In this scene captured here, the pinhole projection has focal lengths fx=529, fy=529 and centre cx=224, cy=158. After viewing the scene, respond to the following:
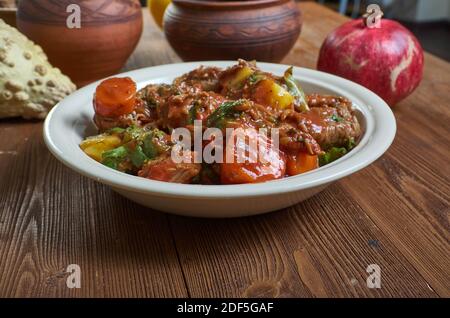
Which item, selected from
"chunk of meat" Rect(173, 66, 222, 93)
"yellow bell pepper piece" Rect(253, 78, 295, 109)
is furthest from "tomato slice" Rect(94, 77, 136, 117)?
"yellow bell pepper piece" Rect(253, 78, 295, 109)

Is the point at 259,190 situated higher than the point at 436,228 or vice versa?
the point at 259,190

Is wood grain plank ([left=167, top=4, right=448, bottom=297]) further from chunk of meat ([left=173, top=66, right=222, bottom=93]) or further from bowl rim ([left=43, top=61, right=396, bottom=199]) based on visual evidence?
chunk of meat ([left=173, top=66, right=222, bottom=93])

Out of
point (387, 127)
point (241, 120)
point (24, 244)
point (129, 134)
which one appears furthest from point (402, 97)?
point (24, 244)

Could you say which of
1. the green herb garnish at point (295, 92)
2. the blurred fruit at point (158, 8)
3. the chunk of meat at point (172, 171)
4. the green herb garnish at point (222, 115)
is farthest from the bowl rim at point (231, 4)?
the chunk of meat at point (172, 171)

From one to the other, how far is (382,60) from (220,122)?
582 millimetres

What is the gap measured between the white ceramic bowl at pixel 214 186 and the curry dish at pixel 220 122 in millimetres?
34

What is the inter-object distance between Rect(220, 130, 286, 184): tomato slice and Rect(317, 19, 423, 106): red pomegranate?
563 mm

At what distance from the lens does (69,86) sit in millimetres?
1255

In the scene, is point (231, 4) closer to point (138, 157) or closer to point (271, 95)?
point (271, 95)

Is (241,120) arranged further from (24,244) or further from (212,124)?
(24,244)

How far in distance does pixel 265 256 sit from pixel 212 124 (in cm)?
22

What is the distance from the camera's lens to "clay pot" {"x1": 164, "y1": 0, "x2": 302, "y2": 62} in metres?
1.36

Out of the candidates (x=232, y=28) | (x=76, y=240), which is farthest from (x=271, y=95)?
(x=232, y=28)

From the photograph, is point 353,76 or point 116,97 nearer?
point 116,97
